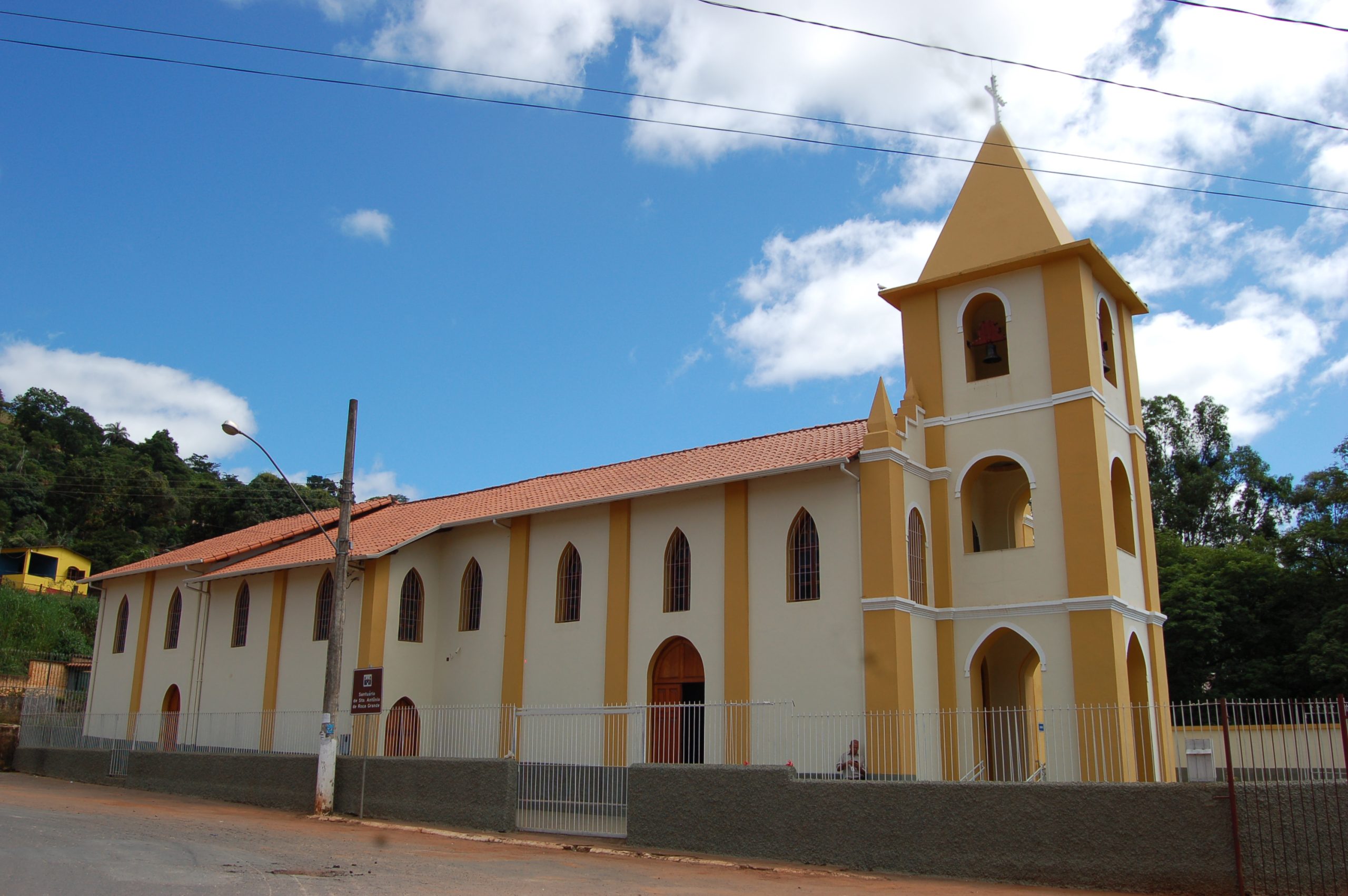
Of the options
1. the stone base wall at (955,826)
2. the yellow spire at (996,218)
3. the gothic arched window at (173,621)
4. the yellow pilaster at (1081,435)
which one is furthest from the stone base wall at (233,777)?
the yellow spire at (996,218)

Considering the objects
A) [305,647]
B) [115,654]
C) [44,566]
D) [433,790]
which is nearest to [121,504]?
[44,566]

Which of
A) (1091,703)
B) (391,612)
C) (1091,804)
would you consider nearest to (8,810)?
(391,612)

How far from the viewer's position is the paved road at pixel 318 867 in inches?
418

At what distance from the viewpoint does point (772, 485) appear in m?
20.9

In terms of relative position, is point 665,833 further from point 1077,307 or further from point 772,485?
point 1077,307

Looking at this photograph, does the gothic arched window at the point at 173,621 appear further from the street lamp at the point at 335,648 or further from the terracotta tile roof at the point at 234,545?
the street lamp at the point at 335,648

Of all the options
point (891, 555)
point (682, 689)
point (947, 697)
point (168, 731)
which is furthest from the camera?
point (168, 731)

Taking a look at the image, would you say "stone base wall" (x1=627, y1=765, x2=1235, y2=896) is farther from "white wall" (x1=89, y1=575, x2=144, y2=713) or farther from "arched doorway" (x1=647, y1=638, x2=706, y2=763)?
"white wall" (x1=89, y1=575, x2=144, y2=713)

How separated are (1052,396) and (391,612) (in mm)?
15755

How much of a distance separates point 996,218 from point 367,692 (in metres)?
15.2

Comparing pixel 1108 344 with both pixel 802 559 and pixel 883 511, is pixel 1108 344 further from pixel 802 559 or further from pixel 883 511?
pixel 802 559

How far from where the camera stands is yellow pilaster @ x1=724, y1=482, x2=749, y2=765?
64.7ft

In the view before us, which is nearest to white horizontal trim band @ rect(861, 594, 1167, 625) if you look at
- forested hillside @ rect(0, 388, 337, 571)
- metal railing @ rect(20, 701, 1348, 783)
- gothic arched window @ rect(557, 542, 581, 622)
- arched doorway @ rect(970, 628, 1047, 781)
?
arched doorway @ rect(970, 628, 1047, 781)

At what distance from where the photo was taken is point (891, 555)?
1877cm
